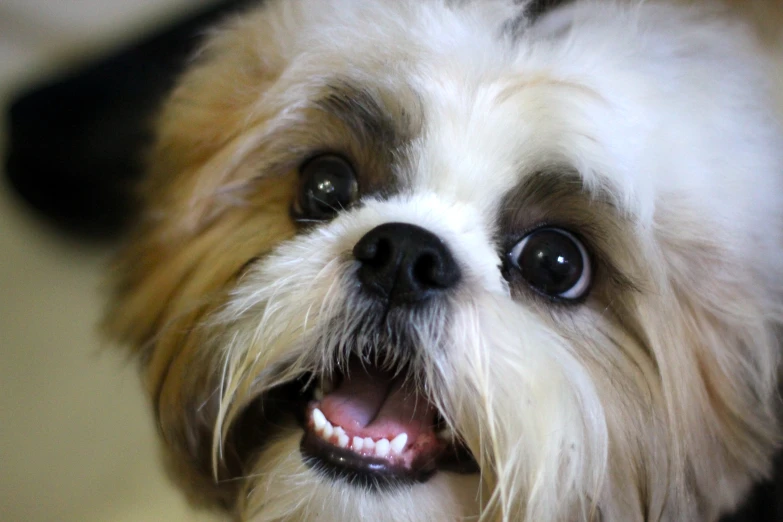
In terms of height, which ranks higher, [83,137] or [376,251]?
[376,251]

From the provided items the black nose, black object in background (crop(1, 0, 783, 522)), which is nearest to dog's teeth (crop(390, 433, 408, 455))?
the black nose

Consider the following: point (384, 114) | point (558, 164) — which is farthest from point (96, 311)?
point (558, 164)

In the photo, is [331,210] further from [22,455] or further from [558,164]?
[22,455]

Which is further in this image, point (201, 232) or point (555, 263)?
point (201, 232)

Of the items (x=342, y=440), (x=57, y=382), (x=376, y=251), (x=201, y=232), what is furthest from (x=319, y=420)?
(x=57, y=382)

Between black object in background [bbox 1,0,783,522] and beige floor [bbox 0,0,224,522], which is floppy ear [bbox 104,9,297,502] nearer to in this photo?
beige floor [bbox 0,0,224,522]

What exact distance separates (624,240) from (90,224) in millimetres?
1212

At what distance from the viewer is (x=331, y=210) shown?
3.02 feet

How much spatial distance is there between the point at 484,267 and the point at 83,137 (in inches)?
47.3

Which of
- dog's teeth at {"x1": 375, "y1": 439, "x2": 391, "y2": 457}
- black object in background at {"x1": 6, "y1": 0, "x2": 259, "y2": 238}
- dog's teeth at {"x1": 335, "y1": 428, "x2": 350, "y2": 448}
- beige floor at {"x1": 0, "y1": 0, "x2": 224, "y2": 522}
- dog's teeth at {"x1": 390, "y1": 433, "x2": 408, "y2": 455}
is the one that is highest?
dog's teeth at {"x1": 390, "y1": 433, "x2": 408, "y2": 455}

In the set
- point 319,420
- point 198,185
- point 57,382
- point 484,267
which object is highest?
point 484,267

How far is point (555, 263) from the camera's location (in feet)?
2.72

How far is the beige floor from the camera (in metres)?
1.47

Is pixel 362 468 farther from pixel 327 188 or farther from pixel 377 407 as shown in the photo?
pixel 327 188
